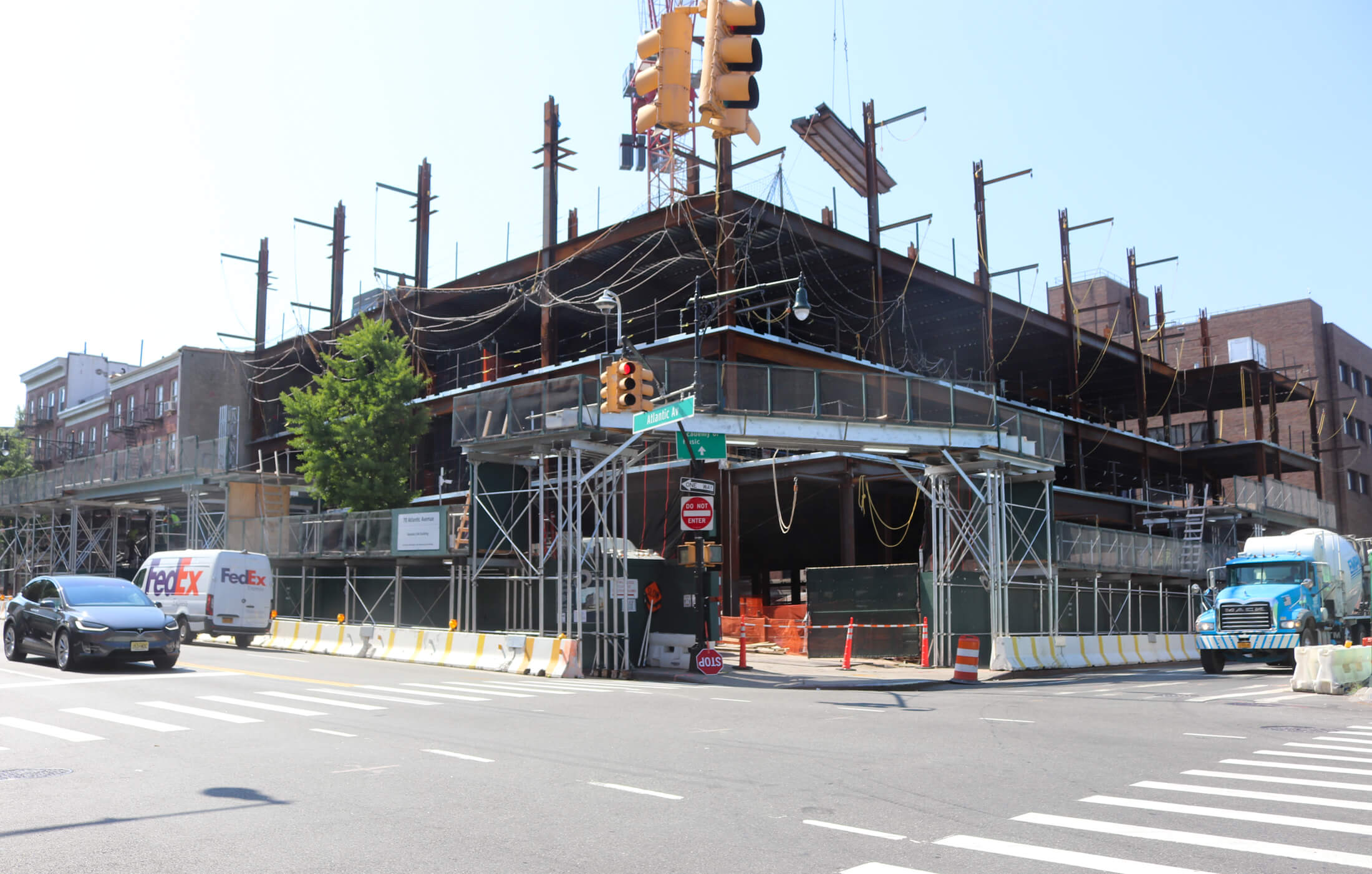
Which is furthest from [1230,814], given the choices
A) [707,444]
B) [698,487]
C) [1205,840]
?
[707,444]

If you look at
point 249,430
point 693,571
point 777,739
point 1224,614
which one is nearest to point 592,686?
point 693,571

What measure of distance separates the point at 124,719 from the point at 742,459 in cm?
2724

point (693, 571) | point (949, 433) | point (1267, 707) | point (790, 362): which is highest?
point (790, 362)

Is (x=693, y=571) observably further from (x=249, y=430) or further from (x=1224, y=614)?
(x=249, y=430)

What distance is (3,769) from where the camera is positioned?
32.2ft

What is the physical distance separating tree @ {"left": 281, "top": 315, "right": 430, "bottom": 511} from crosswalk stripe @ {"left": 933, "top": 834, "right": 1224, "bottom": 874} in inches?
1310

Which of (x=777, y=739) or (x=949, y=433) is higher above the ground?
(x=949, y=433)

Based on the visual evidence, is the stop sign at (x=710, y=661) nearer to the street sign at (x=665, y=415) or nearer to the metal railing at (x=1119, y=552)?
the street sign at (x=665, y=415)

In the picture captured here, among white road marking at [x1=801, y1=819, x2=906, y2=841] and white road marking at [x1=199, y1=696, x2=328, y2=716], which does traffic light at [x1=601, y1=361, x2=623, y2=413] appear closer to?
white road marking at [x1=199, y1=696, x2=328, y2=716]

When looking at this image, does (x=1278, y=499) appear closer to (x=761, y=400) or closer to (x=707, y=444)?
(x=761, y=400)

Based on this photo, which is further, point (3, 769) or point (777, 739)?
point (777, 739)

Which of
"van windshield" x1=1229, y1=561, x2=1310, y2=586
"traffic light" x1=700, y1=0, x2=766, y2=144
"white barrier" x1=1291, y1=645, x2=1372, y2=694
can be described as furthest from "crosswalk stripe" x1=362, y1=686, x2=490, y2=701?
"van windshield" x1=1229, y1=561, x2=1310, y2=586

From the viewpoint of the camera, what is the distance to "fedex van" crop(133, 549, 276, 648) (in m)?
29.1

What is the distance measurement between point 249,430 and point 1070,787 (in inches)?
2459
